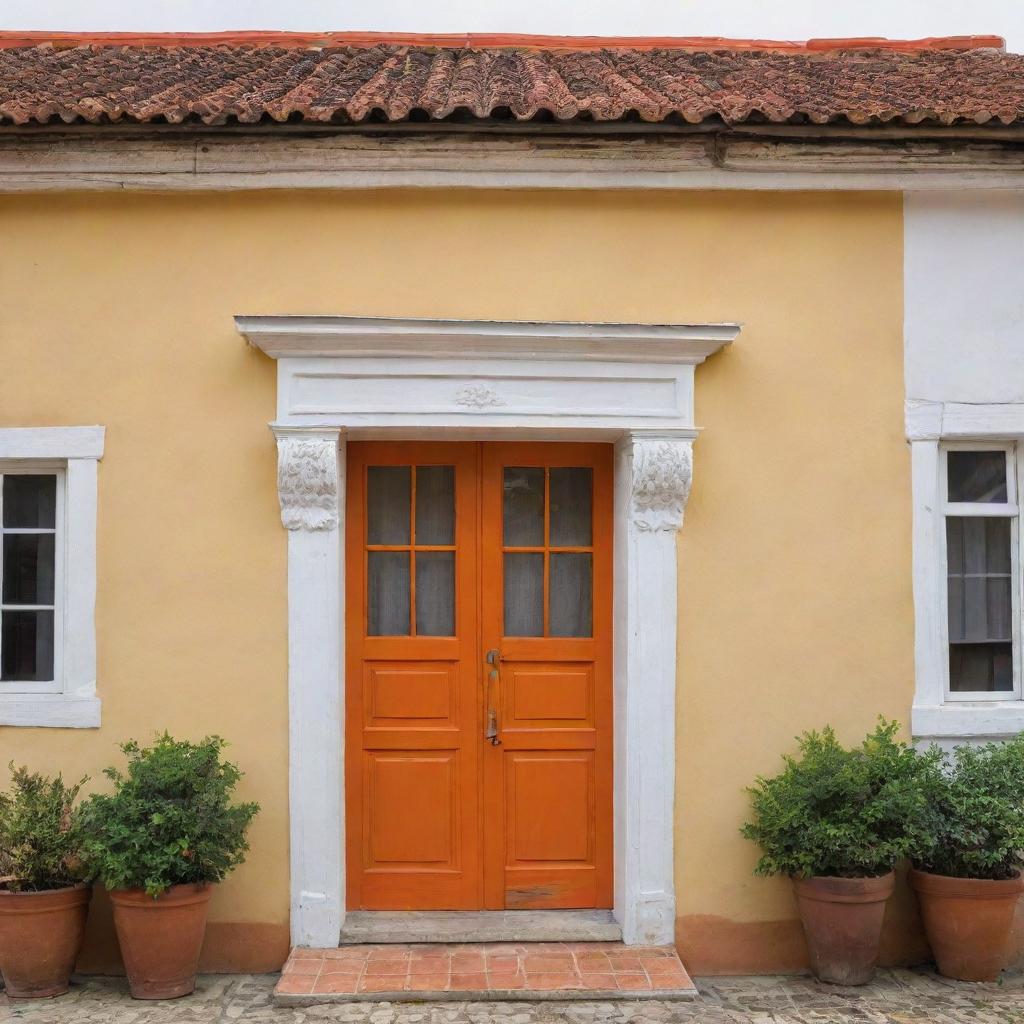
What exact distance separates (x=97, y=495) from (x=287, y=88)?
8.10 ft

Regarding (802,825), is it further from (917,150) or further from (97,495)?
(97,495)

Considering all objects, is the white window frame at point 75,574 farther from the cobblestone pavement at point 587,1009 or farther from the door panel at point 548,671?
the door panel at point 548,671

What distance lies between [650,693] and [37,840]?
298 centimetres

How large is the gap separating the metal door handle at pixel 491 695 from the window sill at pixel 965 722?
2142 millimetres

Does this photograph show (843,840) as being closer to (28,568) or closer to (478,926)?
(478,926)

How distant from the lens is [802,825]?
5.18 m

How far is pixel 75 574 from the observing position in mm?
5480

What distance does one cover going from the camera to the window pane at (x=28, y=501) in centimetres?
565

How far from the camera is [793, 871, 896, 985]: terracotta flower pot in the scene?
5121mm

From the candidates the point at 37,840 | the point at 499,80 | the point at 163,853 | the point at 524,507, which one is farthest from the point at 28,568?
the point at 499,80

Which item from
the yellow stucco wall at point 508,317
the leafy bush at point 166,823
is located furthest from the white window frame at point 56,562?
the leafy bush at point 166,823

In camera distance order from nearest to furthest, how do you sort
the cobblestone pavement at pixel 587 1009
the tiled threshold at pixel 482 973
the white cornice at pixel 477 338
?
1. the cobblestone pavement at pixel 587 1009
2. the tiled threshold at pixel 482 973
3. the white cornice at pixel 477 338

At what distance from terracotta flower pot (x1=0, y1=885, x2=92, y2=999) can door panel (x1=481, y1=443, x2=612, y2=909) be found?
6.72 feet

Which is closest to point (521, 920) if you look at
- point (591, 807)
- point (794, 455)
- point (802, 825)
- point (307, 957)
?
point (591, 807)
